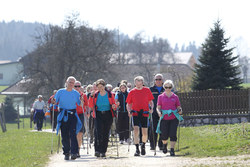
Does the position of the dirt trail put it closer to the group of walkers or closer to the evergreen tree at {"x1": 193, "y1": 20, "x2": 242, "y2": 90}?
the group of walkers

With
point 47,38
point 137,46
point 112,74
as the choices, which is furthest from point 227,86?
point 137,46

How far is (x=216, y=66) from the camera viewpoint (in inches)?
1340

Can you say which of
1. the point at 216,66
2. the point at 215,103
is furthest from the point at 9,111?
the point at 215,103

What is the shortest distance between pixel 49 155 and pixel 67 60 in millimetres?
36075

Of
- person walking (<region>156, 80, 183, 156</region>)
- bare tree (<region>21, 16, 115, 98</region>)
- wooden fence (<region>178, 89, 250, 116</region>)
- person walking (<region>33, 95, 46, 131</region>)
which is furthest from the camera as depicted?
bare tree (<region>21, 16, 115, 98</region>)

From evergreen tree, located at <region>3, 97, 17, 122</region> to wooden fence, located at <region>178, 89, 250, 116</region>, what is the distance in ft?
130

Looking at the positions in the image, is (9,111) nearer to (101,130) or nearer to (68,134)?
(68,134)

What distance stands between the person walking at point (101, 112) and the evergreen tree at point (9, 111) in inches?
1989

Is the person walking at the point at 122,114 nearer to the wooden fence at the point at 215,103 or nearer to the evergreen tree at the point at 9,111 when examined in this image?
the wooden fence at the point at 215,103

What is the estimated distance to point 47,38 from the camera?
52.2m

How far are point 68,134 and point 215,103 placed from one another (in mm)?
14092

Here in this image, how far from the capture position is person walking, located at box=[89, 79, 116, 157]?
12.8m

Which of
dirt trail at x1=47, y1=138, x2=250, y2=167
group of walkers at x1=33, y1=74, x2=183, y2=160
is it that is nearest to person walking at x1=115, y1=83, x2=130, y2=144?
group of walkers at x1=33, y1=74, x2=183, y2=160

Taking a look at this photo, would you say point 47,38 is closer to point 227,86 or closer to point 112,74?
point 112,74
